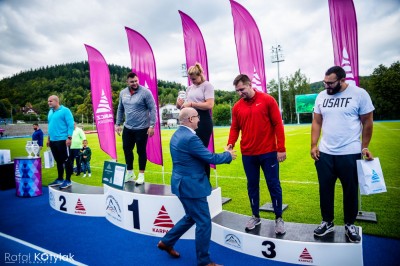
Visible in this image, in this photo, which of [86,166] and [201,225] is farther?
[86,166]

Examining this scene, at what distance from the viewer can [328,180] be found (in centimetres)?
295

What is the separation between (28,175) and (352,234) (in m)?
6.87

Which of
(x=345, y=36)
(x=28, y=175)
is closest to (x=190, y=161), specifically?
(x=345, y=36)

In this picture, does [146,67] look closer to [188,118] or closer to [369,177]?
[188,118]

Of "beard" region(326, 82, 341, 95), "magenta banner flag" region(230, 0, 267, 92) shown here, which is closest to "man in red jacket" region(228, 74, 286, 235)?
"beard" region(326, 82, 341, 95)

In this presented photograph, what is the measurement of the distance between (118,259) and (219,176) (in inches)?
199

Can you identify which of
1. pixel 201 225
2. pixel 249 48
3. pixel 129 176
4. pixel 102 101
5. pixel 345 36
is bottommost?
pixel 201 225

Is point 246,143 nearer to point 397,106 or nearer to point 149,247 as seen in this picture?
point 149,247

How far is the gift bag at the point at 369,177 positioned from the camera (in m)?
2.70

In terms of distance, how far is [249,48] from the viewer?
4664 mm

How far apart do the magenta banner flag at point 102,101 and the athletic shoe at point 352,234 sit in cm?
492

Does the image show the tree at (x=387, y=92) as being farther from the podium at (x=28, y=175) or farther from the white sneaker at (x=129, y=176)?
the podium at (x=28, y=175)

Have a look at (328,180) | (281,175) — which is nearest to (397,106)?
(281,175)

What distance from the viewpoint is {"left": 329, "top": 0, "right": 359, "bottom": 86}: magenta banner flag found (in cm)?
382
